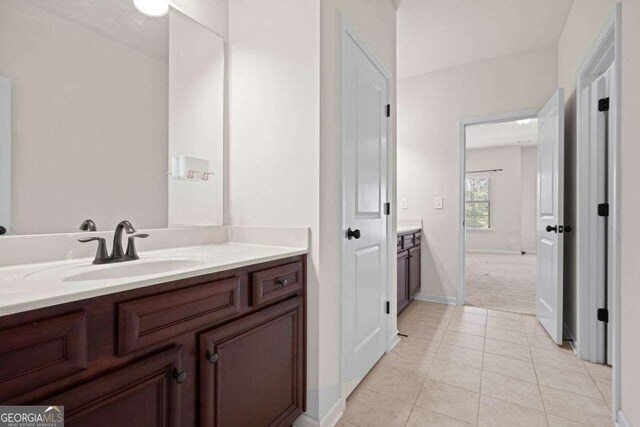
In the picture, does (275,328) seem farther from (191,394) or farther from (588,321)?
(588,321)

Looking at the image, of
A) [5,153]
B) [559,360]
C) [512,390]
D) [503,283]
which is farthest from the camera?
[503,283]

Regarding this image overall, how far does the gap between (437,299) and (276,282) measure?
2.81 m

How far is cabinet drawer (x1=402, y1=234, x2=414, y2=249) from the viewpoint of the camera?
299 centimetres

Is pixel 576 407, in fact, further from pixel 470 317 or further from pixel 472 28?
pixel 472 28

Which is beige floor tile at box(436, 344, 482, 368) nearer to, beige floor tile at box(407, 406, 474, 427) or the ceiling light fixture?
beige floor tile at box(407, 406, 474, 427)

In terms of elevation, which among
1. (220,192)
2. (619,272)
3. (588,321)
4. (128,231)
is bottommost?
(588,321)

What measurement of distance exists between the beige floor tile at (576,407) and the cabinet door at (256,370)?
138 centimetres

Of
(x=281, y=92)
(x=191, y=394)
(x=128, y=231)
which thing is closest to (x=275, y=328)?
(x=191, y=394)

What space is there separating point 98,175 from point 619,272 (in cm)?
243

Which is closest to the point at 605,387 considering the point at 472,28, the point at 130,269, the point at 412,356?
the point at 412,356

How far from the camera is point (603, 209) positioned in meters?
2.02

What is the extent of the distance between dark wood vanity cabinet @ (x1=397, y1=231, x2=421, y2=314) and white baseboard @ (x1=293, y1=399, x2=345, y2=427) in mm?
1521

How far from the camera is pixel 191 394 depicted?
3.04 feet
